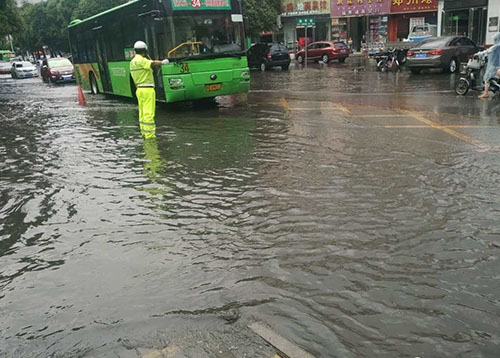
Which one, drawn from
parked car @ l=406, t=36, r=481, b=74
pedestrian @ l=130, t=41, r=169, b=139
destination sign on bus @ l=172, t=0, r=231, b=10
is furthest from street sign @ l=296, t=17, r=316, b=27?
pedestrian @ l=130, t=41, r=169, b=139

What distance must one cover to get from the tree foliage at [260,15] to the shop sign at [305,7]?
24.1 feet

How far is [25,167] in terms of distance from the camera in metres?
8.11

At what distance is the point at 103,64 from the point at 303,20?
31803mm

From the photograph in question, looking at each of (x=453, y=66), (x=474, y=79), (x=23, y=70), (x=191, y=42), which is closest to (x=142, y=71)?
(x=191, y=42)

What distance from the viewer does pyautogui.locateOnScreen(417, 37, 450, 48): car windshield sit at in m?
21.0

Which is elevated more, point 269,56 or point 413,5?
point 413,5

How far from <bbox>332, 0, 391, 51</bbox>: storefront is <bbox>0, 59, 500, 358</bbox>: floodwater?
36.0m

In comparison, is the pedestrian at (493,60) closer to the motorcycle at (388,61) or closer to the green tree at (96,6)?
the motorcycle at (388,61)

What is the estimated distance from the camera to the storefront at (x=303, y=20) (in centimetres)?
4494

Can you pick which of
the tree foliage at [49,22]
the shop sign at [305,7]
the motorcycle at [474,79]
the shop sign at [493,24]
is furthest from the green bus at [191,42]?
the tree foliage at [49,22]

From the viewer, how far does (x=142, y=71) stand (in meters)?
9.71

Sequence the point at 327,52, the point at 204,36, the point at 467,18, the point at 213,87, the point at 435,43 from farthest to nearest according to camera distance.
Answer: the point at 327,52
the point at 467,18
the point at 435,43
the point at 213,87
the point at 204,36

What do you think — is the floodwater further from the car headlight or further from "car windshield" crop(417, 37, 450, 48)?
"car windshield" crop(417, 37, 450, 48)

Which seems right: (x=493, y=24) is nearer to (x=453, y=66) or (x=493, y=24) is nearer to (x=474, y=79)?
(x=453, y=66)
